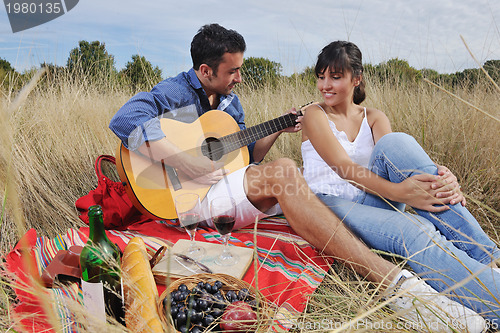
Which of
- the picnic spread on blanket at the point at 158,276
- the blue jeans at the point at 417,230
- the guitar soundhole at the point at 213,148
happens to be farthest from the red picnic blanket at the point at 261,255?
the guitar soundhole at the point at 213,148

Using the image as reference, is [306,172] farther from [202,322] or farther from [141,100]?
[202,322]

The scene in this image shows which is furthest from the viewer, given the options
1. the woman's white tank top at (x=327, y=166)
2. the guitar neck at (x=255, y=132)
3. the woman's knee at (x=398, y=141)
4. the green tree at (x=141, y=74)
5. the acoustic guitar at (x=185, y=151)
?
the green tree at (x=141, y=74)

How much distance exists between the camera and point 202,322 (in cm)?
146

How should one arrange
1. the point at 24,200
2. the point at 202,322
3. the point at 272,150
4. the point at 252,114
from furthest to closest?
the point at 252,114, the point at 272,150, the point at 24,200, the point at 202,322

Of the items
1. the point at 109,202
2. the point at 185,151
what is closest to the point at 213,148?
the point at 185,151

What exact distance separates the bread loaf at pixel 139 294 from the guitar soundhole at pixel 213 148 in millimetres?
1103

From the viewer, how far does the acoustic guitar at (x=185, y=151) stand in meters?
2.45

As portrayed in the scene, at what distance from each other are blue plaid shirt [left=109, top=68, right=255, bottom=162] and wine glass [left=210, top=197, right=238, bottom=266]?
86 centimetres

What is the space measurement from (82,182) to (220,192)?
168 cm

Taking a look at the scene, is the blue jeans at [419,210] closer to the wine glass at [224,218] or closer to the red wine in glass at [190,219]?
the wine glass at [224,218]

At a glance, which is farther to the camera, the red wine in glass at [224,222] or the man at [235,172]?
the man at [235,172]


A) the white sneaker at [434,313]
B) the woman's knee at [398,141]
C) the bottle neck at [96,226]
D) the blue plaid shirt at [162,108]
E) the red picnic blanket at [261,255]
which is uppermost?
the blue plaid shirt at [162,108]

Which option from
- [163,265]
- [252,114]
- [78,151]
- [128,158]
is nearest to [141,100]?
[128,158]

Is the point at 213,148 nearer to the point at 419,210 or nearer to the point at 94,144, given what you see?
the point at 419,210
